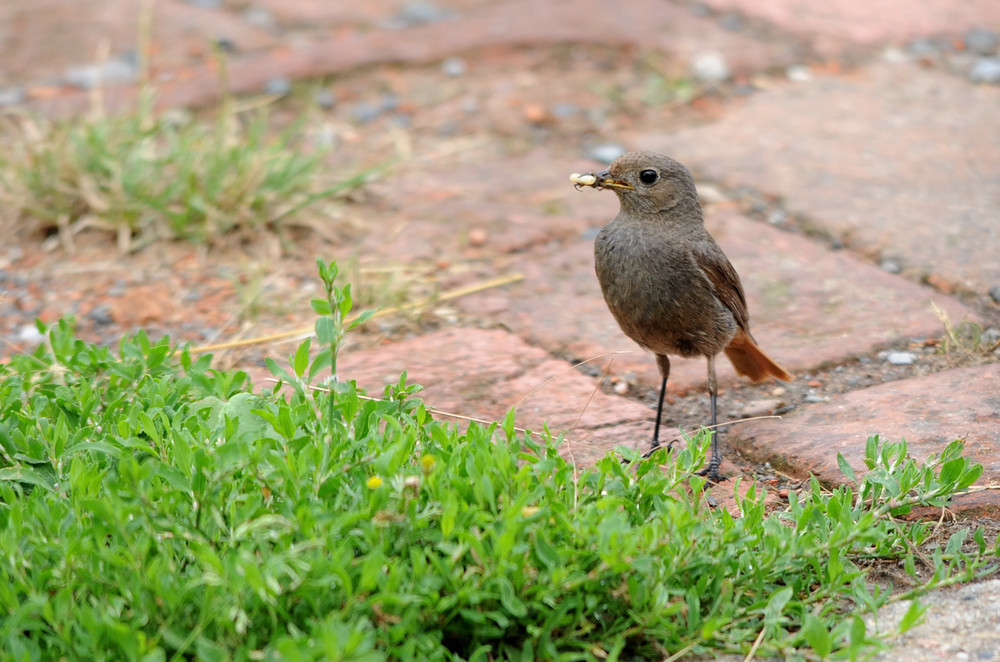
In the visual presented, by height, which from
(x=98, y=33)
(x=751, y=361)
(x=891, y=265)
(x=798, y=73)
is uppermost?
(x=98, y=33)

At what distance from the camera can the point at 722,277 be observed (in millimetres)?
3305

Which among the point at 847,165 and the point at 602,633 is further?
the point at 847,165

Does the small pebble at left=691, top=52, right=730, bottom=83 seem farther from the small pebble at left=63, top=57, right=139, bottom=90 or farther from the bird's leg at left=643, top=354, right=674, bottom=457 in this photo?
the small pebble at left=63, top=57, right=139, bottom=90

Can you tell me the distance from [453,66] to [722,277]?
2732 millimetres

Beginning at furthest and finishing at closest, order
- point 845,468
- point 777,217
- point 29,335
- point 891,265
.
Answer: point 777,217
point 891,265
point 29,335
point 845,468

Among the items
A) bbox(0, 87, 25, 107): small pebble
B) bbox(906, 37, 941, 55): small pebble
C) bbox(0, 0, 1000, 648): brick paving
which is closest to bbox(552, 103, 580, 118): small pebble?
bbox(0, 0, 1000, 648): brick paving

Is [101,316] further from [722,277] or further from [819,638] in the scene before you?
[819,638]

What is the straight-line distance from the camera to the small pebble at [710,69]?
5.42 metres

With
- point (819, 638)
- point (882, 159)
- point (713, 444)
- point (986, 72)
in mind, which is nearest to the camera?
point (819, 638)

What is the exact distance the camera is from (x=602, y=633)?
217 cm

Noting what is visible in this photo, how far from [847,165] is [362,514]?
3.25 m

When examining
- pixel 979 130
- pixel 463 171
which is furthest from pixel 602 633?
pixel 979 130

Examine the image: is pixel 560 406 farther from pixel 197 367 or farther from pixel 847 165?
pixel 847 165

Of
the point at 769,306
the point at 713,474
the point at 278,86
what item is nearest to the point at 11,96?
the point at 278,86
